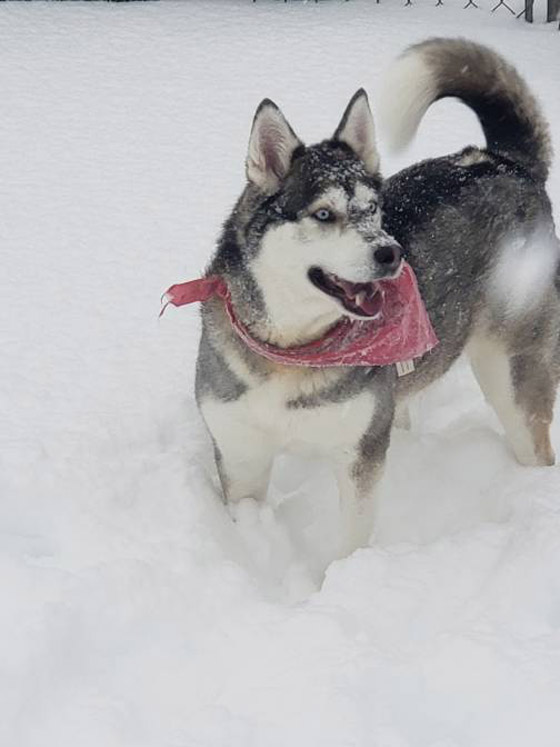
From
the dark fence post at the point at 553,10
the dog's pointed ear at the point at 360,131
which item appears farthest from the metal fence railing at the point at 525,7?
the dog's pointed ear at the point at 360,131

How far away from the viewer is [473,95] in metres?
3.34

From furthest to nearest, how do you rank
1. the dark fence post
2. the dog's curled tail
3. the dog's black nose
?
the dark fence post, the dog's curled tail, the dog's black nose

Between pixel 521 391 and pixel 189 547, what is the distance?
134cm

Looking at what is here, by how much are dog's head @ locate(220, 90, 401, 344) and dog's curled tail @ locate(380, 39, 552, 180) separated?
0.38m

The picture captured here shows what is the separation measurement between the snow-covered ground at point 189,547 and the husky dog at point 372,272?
0.90 ft

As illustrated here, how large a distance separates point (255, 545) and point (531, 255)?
1.40 meters

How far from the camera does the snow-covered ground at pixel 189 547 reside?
2.31 meters

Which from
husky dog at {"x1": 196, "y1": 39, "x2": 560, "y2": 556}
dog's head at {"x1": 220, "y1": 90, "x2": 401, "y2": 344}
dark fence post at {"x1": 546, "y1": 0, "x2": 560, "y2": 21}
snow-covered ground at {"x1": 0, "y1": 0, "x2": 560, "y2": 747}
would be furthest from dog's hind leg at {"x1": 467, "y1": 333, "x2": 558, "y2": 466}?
dark fence post at {"x1": 546, "y1": 0, "x2": 560, "y2": 21}

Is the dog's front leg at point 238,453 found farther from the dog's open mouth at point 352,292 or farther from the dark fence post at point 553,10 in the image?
the dark fence post at point 553,10

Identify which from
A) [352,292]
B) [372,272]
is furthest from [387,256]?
[352,292]

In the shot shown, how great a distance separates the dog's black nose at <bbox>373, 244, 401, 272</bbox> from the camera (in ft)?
8.15

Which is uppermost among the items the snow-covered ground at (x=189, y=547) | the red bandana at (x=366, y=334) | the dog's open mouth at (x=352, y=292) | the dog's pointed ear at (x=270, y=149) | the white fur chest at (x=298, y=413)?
the dog's pointed ear at (x=270, y=149)

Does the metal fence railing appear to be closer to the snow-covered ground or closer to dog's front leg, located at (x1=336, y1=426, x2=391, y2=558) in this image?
the snow-covered ground

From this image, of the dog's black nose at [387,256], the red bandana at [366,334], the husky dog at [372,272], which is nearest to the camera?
the dog's black nose at [387,256]
